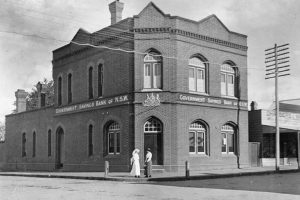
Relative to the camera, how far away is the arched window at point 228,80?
101 feet

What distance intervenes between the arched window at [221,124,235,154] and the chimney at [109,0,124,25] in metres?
10.5

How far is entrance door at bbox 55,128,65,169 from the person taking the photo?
116ft

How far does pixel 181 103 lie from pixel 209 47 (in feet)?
15.6

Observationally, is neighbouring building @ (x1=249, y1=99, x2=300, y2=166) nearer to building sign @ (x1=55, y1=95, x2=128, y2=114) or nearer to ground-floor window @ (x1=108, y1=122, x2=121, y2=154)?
ground-floor window @ (x1=108, y1=122, x2=121, y2=154)

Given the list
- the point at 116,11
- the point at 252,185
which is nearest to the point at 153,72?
the point at 116,11

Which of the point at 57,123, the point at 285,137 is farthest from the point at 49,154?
the point at 285,137

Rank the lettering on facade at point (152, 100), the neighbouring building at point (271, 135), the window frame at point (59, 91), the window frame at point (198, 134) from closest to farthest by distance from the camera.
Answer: the lettering on facade at point (152, 100) < the window frame at point (198, 134) < the neighbouring building at point (271, 135) < the window frame at point (59, 91)

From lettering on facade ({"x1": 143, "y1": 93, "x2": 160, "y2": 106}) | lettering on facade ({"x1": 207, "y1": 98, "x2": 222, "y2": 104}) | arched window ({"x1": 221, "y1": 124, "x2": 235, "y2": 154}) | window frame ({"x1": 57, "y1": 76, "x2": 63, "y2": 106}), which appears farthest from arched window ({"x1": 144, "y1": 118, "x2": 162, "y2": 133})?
window frame ({"x1": 57, "y1": 76, "x2": 63, "y2": 106})

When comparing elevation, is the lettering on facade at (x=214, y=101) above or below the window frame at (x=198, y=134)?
above

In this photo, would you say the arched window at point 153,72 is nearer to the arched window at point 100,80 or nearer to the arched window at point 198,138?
the arched window at point 198,138

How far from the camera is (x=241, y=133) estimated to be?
3141cm

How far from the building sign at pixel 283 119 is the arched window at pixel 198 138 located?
6615 millimetres

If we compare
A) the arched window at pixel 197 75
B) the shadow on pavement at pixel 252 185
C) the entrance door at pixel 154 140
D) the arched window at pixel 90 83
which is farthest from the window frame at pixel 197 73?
the shadow on pavement at pixel 252 185

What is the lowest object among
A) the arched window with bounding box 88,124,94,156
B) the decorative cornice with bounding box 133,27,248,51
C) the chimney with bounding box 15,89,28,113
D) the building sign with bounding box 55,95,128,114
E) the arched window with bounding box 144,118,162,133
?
the arched window with bounding box 88,124,94,156
